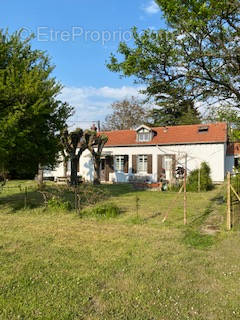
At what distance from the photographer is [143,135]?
84.6 ft

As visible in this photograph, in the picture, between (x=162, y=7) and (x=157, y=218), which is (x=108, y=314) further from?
(x=162, y=7)

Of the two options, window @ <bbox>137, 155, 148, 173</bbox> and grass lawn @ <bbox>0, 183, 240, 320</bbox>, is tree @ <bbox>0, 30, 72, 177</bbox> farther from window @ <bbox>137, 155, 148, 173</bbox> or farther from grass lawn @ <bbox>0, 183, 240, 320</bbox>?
window @ <bbox>137, 155, 148, 173</bbox>

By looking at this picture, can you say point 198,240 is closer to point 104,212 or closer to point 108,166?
point 104,212

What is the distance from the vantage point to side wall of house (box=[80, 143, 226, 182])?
858 inches

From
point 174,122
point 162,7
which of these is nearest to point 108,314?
point 162,7

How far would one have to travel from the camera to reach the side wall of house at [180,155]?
21.8m

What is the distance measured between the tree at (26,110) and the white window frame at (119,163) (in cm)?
1440

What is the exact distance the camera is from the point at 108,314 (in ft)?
10.7

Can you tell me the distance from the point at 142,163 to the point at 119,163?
2.54 meters

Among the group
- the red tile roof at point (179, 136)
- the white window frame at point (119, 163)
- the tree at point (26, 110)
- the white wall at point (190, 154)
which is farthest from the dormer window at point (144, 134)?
the tree at point (26, 110)

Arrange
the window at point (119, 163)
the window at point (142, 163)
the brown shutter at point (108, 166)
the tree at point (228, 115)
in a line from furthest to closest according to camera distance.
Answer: the brown shutter at point (108, 166)
the window at point (119, 163)
the window at point (142, 163)
the tree at point (228, 115)

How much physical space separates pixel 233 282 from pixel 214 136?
1990 centimetres

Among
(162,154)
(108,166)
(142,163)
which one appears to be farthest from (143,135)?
(108,166)

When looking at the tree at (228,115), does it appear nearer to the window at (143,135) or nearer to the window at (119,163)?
the window at (143,135)
